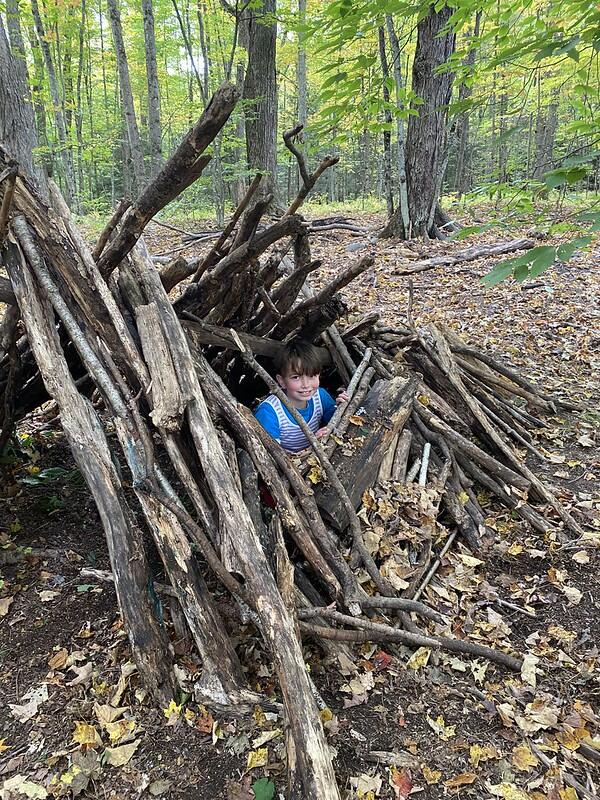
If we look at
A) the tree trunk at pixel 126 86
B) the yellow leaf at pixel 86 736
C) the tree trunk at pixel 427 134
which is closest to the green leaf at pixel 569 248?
the yellow leaf at pixel 86 736

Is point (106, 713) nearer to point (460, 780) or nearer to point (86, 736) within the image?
point (86, 736)

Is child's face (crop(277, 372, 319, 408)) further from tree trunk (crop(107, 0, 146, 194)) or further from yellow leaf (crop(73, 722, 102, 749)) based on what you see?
tree trunk (crop(107, 0, 146, 194))

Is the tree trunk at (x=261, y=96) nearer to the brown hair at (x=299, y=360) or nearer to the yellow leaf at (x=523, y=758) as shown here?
the brown hair at (x=299, y=360)

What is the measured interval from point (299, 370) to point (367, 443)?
73 cm

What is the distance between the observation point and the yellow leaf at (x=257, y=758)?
6.69 ft

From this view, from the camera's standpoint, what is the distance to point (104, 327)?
9.62ft

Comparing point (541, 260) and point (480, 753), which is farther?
point (541, 260)

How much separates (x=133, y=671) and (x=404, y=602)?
1378 millimetres

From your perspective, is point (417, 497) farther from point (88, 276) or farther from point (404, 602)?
point (88, 276)

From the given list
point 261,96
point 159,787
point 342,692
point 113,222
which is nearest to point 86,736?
point 159,787

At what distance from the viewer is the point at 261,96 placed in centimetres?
1080

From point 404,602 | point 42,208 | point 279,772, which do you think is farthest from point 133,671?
point 42,208

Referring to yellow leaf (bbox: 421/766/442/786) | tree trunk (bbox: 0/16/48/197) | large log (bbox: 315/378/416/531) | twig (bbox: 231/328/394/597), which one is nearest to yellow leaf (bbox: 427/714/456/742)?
yellow leaf (bbox: 421/766/442/786)

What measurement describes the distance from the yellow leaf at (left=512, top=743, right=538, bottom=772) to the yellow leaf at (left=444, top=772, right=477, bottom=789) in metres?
0.20
